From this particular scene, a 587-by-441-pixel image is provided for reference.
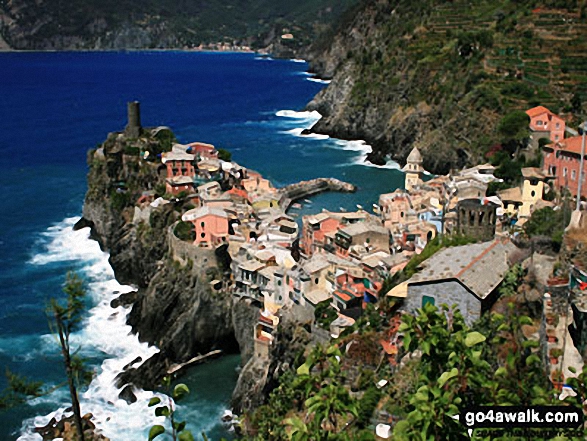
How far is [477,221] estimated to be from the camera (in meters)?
29.9

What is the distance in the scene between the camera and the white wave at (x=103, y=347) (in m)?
28.4

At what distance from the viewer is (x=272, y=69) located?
187 meters

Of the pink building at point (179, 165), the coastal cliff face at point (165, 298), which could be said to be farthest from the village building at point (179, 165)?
the coastal cliff face at point (165, 298)

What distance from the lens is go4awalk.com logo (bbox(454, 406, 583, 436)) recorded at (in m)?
6.84

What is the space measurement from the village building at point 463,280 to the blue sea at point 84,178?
419 inches

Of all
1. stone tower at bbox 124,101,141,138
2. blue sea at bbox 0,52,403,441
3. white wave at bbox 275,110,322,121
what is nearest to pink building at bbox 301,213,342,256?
blue sea at bbox 0,52,403,441

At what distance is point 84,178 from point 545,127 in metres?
43.1

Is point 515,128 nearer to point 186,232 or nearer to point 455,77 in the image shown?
point 455,77

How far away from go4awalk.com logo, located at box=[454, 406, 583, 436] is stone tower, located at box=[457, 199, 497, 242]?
2303cm

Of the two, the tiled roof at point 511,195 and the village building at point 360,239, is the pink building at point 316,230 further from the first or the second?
the tiled roof at point 511,195

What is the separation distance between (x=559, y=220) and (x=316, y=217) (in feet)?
56.7

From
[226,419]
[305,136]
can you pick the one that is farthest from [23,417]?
[305,136]

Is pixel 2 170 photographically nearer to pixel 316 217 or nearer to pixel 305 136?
pixel 305 136

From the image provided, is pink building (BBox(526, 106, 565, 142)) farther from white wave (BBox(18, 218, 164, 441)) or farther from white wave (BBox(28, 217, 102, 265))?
white wave (BBox(28, 217, 102, 265))
